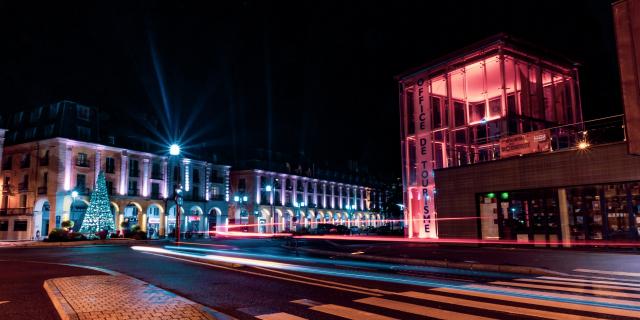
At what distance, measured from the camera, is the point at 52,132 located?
49.9 meters

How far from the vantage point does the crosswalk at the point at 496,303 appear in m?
7.04

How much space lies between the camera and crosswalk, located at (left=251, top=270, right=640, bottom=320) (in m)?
7.04

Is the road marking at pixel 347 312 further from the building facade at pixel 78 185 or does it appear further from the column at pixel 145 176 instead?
the column at pixel 145 176

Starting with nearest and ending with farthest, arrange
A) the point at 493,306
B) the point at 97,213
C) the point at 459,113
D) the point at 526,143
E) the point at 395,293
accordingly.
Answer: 1. the point at 493,306
2. the point at 395,293
3. the point at 526,143
4. the point at 459,113
5. the point at 97,213

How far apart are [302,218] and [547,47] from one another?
2596 inches

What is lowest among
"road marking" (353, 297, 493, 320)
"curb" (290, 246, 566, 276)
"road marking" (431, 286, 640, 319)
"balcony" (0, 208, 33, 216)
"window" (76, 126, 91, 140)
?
"curb" (290, 246, 566, 276)

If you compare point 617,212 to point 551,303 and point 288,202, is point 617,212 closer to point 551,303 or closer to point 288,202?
point 551,303

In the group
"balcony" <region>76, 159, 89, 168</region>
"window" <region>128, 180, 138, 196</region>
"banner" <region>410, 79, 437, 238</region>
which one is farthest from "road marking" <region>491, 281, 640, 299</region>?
"window" <region>128, 180, 138, 196</region>

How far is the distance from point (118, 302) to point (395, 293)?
5.49 meters

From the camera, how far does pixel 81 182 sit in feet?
167

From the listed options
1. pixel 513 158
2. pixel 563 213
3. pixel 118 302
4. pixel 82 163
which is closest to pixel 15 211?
pixel 82 163

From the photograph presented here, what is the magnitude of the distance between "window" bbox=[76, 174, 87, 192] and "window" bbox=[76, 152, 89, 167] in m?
1.28

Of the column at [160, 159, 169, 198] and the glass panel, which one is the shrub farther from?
the glass panel

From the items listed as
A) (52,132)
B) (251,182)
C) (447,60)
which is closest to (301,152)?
(251,182)
